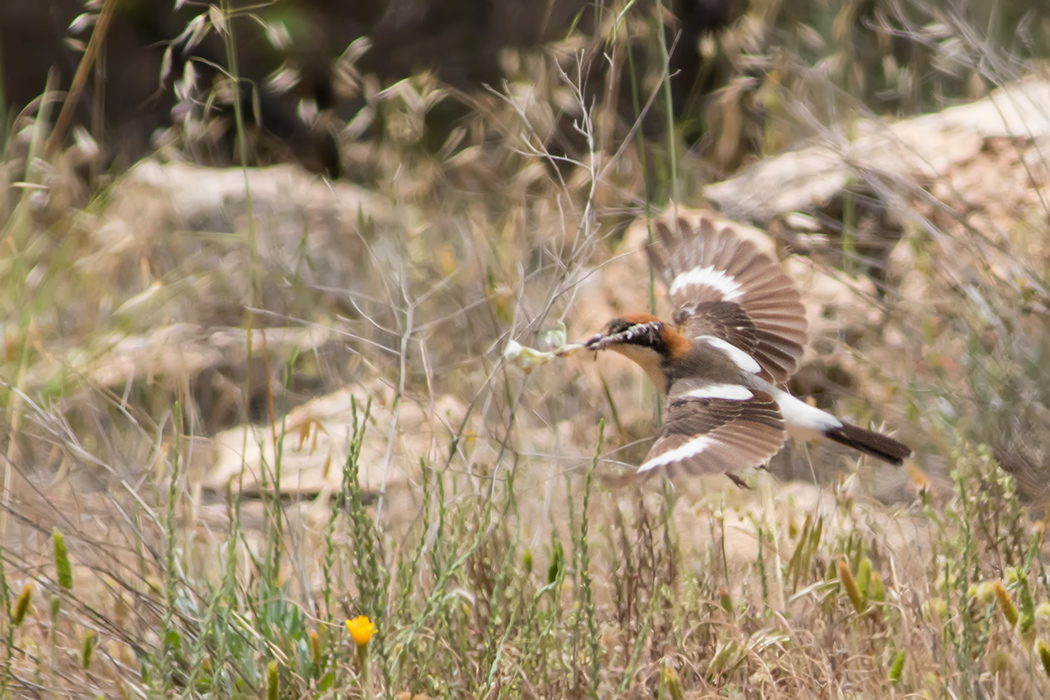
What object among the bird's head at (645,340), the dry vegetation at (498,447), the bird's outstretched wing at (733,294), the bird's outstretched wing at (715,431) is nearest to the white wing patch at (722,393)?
the bird's outstretched wing at (715,431)

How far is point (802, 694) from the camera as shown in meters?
2.37

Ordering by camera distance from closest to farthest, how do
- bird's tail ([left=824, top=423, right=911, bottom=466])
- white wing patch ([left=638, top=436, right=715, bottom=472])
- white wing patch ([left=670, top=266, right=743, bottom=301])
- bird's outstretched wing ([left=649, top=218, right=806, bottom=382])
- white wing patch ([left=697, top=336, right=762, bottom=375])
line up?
white wing patch ([left=638, top=436, right=715, bottom=472]), bird's tail ([left=824, top=423, right=911, bottom=466]), white wing patch ([left=697, top=336, right=762, bottom=375]), bird's outstretched wing ([left=649, top=218, right=806, bottom=382]), white wing patch ([left=670, top=266, right=743, bottom=301])

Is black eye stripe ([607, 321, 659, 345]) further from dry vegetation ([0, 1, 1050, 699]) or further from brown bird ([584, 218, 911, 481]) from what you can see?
dry vegetation ([0, 1, 1050, 699])

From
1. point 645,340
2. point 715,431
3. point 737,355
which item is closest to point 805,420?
point 737,355

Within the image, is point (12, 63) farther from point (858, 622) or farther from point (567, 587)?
point (858, 622)

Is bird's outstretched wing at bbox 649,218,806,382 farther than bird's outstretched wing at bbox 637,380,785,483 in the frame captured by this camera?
Yes

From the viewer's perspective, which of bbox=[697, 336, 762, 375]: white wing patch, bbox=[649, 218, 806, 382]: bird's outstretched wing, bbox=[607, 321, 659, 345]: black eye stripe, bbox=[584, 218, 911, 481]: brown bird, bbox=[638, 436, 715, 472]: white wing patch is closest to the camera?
bbox=[638, 436, 715, 472]: white wing patch

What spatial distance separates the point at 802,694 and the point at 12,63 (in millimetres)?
7412

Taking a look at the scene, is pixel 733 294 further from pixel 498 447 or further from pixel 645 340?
pixel 498 447

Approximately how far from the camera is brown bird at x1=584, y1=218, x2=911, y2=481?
2963mm

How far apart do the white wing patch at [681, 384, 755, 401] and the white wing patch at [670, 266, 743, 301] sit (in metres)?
0.68

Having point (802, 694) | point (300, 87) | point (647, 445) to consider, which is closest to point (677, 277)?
point (647, 445)

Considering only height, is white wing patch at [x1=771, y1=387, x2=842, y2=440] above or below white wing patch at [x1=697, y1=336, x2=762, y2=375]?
below

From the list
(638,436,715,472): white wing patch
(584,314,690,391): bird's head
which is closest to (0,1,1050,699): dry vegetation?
(638,436,715,472): white wing patch
